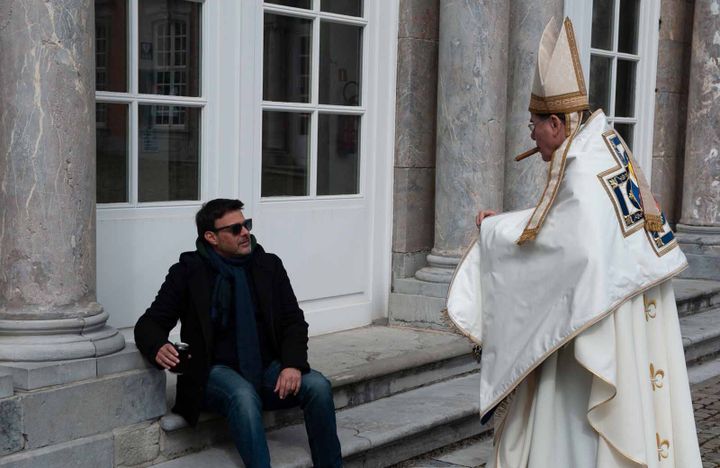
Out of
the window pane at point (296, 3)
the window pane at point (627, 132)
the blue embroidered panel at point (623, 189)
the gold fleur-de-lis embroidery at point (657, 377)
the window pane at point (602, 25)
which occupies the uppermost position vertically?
the window pane at point (602, 25)

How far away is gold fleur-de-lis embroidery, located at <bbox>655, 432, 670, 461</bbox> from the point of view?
375cm

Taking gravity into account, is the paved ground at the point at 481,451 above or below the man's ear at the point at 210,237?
below

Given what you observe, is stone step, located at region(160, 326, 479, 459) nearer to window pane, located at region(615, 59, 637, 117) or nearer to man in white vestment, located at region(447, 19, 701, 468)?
man in white vestment, located at region(447, 19, 701, 468)

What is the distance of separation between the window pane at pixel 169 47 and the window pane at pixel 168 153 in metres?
0.10

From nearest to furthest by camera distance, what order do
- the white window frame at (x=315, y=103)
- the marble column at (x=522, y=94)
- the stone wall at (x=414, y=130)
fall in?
the white window frame at (x=315, y=103) < the stone wall at (x=414, y=130) < the marble column at (x=522, y=94)

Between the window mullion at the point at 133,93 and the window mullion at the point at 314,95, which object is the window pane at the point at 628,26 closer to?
the window mullion at the point at 314,95

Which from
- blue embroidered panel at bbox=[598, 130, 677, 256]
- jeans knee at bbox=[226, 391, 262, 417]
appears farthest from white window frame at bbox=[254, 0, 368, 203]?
blue embroidered panel at bbox=[598, 130, 677, 256]

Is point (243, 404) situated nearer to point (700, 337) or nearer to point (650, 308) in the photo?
point (650, 308)

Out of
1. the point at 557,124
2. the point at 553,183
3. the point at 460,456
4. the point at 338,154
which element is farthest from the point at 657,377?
the point at 338,154

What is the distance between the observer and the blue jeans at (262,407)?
4.18m

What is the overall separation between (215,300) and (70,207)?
646 millimetres

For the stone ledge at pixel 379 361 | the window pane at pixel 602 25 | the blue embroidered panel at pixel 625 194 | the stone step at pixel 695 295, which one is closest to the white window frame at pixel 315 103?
the stone ledge at pixel 379 361

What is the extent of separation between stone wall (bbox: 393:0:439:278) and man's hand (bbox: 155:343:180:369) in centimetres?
280

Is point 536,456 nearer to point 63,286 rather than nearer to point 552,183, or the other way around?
point 552,183
